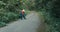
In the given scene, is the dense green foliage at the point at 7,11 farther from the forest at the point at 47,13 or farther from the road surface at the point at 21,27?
the road surface at the point at 21,27

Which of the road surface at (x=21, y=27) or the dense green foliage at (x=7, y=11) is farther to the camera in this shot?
the dense green foliage at (x=7, y=11)

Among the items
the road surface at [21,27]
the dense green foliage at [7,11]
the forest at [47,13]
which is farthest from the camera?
the dense green foliage at [7,11]

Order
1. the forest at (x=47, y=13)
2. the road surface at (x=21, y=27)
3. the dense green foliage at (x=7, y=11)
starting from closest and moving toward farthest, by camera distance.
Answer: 1. the forest at (x=47, y=13)
2. the road surface at (x=21, y=27)
3. the dense green foliage at (x=7, y=11)

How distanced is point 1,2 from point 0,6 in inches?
31.1

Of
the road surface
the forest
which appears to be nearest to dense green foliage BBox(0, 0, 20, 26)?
the forest

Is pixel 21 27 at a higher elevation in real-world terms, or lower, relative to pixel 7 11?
higher

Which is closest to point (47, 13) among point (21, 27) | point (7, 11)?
point (21, 27)

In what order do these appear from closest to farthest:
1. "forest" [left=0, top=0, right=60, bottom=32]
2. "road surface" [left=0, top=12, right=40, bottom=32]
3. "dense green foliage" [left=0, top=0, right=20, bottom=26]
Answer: "forest" [left=0, top=0, right=60, bottom=32] → "road surface" [left=0, top=12, right=40, bottom=32] → "dense green foliage" [left=0, top=0, right=20, bottom=26]

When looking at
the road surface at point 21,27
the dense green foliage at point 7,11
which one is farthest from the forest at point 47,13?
the road surface at point 21,27

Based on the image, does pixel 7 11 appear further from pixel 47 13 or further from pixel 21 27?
pixel 21 27

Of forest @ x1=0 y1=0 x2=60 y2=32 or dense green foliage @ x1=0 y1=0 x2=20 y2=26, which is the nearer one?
forest @ x1=0 y1=0 x2=60 y2=32

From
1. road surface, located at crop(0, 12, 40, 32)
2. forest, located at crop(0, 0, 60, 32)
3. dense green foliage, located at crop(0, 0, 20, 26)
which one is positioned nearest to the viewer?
forest, located at crop(0, 0, 60, 32)

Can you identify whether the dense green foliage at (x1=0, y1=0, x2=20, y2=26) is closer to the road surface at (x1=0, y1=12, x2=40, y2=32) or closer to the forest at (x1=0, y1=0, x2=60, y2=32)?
the forest at (x1=0, y1=0, x2=60, y2=32)

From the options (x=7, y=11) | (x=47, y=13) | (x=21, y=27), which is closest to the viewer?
(x=21, y=27)
